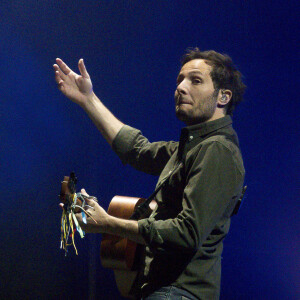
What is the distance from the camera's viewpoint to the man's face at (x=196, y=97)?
5.83 feet

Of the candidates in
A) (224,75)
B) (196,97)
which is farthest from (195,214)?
(224,75)

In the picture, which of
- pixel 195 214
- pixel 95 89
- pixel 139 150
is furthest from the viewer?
pixel 95 89

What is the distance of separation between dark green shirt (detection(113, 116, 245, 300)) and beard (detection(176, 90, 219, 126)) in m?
0.04

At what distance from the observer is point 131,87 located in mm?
2811

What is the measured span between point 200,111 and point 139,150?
0.45m

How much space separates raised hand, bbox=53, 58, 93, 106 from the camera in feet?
7.06

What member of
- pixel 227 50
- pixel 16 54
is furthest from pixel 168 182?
pixel 16 54

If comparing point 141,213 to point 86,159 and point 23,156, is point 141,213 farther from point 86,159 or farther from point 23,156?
point 23,156

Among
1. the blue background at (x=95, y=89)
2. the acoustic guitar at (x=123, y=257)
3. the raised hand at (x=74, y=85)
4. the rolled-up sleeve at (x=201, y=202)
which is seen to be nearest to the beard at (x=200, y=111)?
the rolled-up sleeve at (x=201, y=202)

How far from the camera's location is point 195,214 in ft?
4.77

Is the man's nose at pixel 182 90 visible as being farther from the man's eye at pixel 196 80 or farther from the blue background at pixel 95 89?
the blue background at pixel 95 89

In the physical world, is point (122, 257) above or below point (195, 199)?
below

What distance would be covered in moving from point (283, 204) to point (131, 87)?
3.77 feet

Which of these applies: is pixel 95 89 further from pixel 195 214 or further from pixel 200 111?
pixel 195 214
